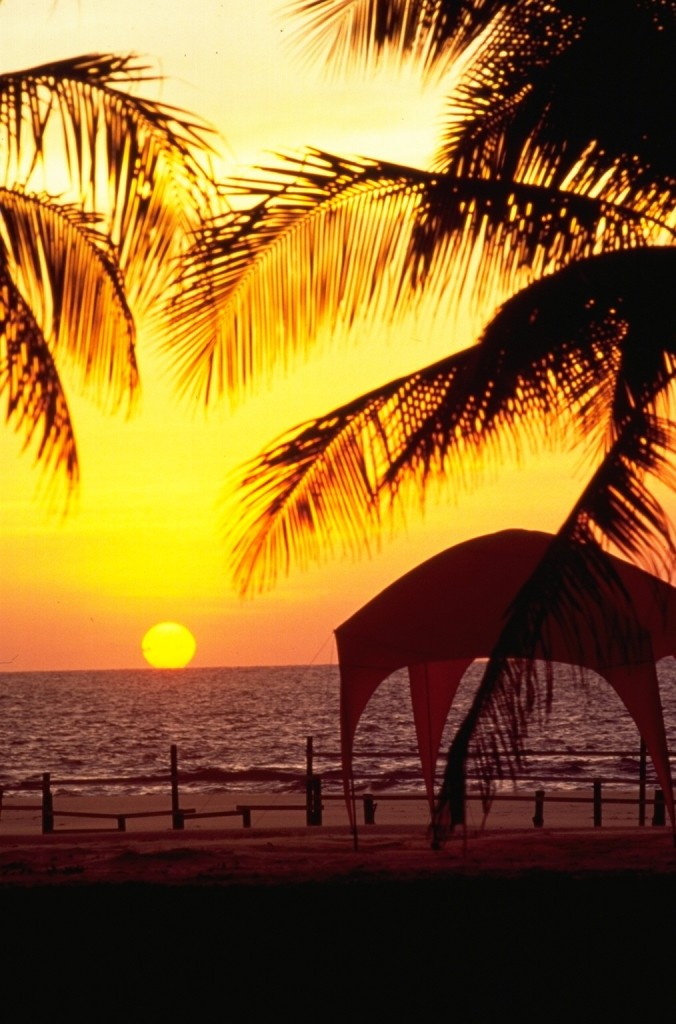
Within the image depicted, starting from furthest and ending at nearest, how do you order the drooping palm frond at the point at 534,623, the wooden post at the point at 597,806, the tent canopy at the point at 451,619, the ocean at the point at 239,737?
the ocean at the point at 239,737
the wooden post at the point at 597,806
the tent canopy at the point at 451,619
the drooping palm frond at the point at 534,623

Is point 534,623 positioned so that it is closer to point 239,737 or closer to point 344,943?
point 344,943

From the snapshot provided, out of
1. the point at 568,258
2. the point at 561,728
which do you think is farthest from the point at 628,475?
the point at 561,728

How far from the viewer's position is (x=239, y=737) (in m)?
82.0

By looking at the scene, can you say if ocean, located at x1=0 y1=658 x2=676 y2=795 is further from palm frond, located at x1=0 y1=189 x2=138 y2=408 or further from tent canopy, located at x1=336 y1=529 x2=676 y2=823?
palm frond, located at x1=0 y1=189 x2=138 y2=408

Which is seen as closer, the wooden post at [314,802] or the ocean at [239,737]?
the wooden post at [314,802]

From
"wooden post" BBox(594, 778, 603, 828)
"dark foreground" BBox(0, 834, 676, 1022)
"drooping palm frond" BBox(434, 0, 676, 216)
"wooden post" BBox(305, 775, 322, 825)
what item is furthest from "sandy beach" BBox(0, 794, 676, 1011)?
"wooden post" BBox(594, 778, 603, 828)

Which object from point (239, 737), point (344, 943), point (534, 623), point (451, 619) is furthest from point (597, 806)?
point (239, 737)

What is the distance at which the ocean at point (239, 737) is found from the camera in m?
50.3

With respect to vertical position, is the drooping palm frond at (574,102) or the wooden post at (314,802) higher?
the drooping palm frond at (574,102)

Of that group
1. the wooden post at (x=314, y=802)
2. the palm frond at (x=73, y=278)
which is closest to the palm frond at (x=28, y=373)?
the palm frond at (x=73, y=278)

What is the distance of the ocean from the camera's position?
165ft

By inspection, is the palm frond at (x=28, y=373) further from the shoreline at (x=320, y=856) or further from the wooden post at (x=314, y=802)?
the wooden post at (x=314, y=802)

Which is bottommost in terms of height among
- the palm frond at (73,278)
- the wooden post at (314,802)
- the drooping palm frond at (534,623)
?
the wooden post at (314,802)

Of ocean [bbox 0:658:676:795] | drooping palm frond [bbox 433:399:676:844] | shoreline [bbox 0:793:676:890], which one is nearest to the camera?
drooping palm frond [bbox 433:399:676:844]
